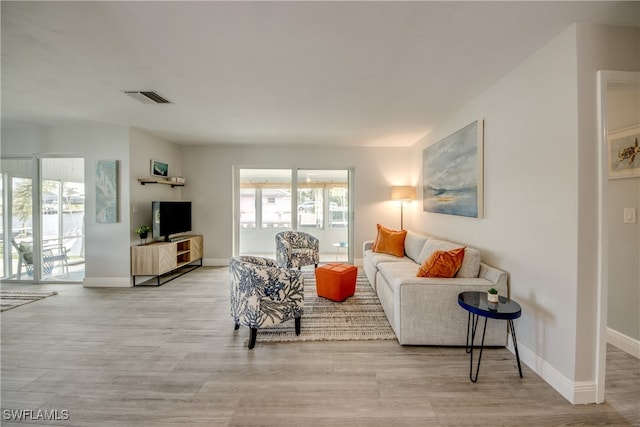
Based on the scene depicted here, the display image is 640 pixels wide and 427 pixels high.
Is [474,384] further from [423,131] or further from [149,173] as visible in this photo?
[149,173]

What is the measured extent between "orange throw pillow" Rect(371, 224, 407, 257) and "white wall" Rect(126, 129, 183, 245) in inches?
155

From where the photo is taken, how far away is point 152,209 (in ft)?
14.0

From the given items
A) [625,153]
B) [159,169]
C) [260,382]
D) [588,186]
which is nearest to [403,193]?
[625,153]

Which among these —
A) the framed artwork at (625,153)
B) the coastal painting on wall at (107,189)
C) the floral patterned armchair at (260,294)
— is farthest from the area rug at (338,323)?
the coastal painting on wall at (107,189)

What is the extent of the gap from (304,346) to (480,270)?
1.91 meters

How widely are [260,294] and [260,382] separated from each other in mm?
675

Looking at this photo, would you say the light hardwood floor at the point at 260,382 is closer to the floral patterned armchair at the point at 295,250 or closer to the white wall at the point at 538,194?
the white wall at the point at 538,194

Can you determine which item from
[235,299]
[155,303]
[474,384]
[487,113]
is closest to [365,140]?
[487,113]

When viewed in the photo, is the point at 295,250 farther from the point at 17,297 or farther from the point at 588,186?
the point at 17,297

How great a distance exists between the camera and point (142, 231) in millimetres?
4039

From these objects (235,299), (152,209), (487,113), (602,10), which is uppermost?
(602,10)

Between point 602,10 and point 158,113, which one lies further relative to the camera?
point 158,113

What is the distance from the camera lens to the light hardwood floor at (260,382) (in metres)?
1.59

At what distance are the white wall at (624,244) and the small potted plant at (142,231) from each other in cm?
571
